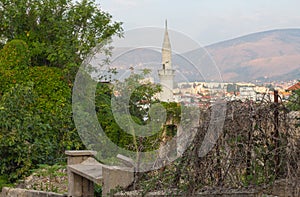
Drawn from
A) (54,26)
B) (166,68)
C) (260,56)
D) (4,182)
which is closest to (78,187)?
(166,68)

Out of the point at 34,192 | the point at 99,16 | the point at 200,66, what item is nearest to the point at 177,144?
the point at 200,66

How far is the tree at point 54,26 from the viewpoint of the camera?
483 inches

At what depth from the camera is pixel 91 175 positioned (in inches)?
241

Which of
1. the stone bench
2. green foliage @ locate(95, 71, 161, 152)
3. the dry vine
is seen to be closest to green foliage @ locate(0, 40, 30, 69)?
green foliage @ locate(95, 71, 161, 152)

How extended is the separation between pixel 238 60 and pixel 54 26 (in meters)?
6.03

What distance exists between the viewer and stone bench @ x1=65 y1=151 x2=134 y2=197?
5.75 m

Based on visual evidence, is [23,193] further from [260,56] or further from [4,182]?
[260,56]

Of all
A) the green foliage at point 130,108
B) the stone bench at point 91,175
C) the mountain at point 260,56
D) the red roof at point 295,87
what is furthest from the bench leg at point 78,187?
the red roof at point 295,87

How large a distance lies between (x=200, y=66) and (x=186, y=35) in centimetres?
52

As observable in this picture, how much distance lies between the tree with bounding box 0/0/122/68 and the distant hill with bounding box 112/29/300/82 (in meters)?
3.86

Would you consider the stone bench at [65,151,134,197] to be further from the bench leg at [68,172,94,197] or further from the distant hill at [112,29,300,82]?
the distant hill at [112,29,300,82]

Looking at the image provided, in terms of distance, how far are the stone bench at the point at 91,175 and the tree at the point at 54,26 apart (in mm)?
5328

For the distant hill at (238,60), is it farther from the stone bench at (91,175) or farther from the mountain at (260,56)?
the stone bench at (91,175)

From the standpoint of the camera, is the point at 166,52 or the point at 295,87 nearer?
the point at 295,87
